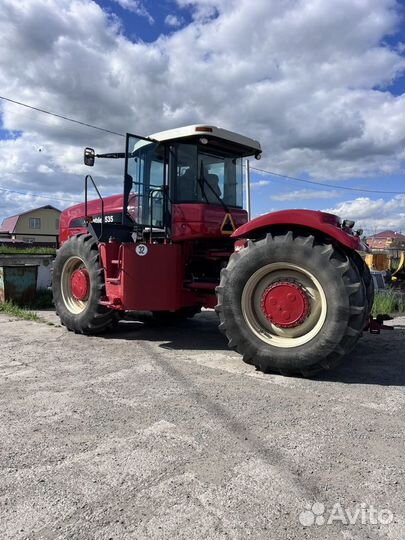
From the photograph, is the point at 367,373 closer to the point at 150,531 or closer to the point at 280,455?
the point at 280,455

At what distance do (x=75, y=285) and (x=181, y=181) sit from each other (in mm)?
2342

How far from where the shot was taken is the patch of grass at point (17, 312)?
914 cm

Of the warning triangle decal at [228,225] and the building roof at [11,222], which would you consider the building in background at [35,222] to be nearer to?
the building roof at [11,222]

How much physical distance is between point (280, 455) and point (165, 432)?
0.88 m

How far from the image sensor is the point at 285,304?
5.11 m

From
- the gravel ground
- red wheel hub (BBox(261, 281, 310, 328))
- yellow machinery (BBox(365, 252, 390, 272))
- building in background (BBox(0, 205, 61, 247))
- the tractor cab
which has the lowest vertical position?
the gravel ground

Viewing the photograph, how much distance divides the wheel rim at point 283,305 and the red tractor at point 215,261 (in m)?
0.01

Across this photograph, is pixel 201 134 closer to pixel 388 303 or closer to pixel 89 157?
pixel 89 157

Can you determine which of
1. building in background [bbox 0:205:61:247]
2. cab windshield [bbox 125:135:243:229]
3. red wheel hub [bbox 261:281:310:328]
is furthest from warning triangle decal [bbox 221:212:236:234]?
building in background [bbox 0:205:61:247]

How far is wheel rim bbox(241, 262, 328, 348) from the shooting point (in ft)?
16.6

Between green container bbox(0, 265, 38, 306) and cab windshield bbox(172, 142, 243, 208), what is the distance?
5462mm

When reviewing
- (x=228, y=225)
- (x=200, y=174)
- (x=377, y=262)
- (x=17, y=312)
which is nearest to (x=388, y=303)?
(x=377, y=262)

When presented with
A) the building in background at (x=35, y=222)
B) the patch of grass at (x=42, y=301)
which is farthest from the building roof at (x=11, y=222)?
the patch of grass at (x=42, y=301)

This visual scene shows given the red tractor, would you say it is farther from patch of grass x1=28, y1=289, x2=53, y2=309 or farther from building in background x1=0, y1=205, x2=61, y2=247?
building in background x1=0, y1=205, x2=61, y2=247
